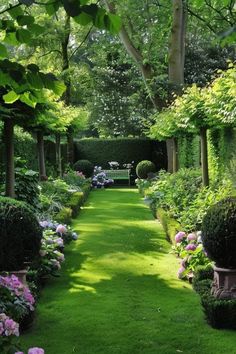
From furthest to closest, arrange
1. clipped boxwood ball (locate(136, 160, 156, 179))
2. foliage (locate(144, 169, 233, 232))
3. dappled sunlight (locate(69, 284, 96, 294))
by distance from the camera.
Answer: clipped boxwood ball (locate(136, 160, 156, 179)), foliage (locate(144, 169, 233, 232)), dappled sunlight (locate(69, 284, 96, 294))

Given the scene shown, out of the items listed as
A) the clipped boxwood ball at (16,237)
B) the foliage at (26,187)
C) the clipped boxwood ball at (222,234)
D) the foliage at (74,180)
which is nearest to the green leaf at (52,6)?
the clipped boxwood ball at (16,237)

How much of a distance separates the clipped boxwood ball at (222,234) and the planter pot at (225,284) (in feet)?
0.20

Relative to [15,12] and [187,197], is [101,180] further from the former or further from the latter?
[15,12]

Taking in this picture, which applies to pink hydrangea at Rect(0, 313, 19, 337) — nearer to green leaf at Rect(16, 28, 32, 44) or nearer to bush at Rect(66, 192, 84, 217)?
green leaf at Rect(16, 28, 32, 44)

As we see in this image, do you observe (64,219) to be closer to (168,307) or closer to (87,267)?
(87,267)

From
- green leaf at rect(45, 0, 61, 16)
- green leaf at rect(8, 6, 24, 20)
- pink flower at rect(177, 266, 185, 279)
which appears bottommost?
pink flower at rect(177, 266, 185, 279)

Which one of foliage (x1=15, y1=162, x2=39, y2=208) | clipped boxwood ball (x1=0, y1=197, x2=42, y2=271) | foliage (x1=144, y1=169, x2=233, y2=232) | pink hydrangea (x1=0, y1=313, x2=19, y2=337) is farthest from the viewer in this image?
foliage (x1=15, y1=162, x2=39, y2=208)

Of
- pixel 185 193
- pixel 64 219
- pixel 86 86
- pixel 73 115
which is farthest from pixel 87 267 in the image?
pixel 86 86

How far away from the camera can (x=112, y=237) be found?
10.2 m

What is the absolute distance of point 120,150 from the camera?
26953 mm

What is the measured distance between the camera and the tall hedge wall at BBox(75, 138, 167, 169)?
26750 millimetres

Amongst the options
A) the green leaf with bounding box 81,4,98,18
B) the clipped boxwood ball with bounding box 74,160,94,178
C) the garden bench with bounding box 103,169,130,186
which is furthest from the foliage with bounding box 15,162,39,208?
the garden bench with bounding box 103,169,130,186

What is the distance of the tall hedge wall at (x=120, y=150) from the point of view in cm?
2675

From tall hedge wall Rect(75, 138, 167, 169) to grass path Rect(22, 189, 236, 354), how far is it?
17.2 meters
